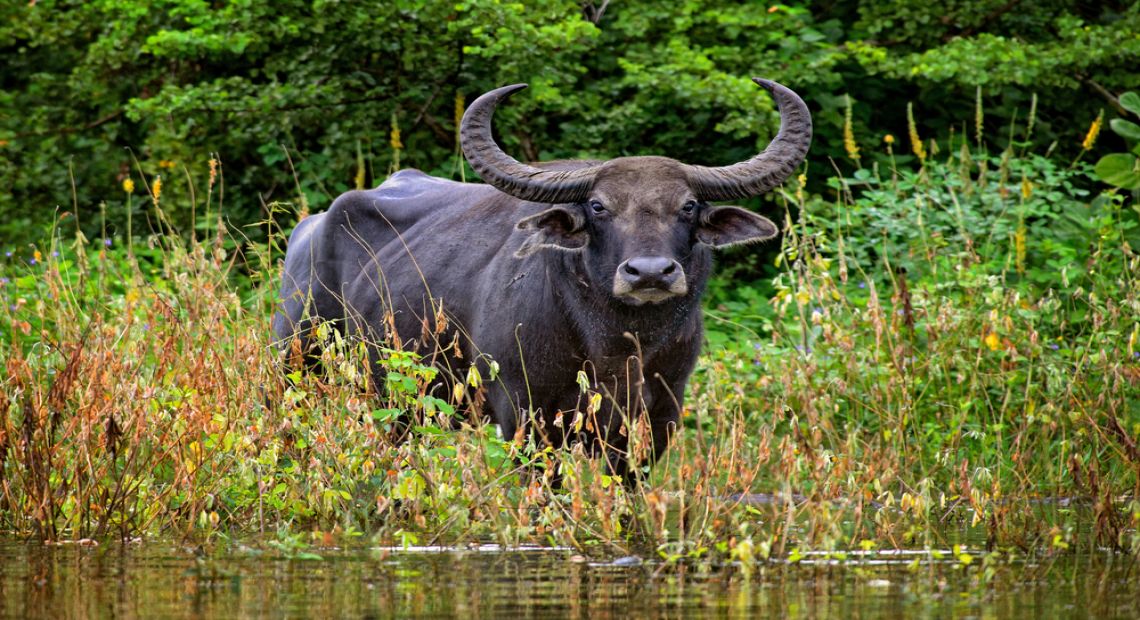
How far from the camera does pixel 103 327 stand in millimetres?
6355

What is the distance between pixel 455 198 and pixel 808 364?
7.15 feet

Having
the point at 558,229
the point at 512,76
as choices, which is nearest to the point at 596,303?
the point at 558,229

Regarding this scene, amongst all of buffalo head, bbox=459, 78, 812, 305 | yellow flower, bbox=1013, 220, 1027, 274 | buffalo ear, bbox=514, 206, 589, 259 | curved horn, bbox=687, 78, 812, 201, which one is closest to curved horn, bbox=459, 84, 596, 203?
buffalo head, bbox=459, 78, 812, 305

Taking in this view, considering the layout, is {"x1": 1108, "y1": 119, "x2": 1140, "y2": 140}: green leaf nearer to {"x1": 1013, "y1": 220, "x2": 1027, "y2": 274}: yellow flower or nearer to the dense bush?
{"x1": 1013, "y1": 220, "x2": 1027, "y2": 274}: yellow flower

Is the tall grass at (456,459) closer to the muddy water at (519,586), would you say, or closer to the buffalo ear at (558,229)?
the muddy water at (519,586)

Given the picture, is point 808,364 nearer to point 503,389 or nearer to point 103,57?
point 503,389

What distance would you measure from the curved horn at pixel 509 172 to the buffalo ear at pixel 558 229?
107mm

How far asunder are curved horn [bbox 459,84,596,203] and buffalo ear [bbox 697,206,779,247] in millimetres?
558

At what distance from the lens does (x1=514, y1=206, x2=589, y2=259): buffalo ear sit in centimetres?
674

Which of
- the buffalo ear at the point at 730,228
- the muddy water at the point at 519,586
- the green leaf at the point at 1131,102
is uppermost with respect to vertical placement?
the green leaf at the point at 1131,102

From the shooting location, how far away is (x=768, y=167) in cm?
707

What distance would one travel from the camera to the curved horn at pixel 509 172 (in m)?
6.84

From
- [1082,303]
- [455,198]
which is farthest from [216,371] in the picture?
[1082,303]

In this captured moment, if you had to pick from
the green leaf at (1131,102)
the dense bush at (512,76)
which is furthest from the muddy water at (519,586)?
the dense bush at (512,76)
